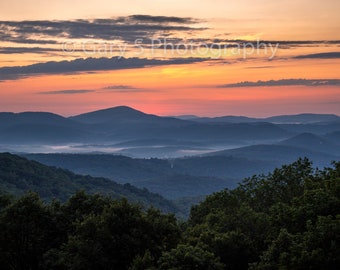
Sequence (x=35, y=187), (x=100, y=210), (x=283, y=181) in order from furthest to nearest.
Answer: (x=35, y=187), (x=283, y=181), (x=100, y=210)

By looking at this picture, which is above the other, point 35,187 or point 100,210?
point 100,210

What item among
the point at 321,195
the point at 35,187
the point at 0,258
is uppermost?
the point at 321,195

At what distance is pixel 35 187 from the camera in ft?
635

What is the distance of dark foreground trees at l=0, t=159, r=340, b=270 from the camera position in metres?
27.9

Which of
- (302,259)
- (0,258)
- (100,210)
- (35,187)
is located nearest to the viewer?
(302,259)

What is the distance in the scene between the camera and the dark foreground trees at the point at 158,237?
2789 cm

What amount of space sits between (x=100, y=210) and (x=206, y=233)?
8847 mm

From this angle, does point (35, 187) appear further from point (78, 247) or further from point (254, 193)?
point (78, 247)

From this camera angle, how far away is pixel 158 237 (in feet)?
117

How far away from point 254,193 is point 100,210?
791 inches

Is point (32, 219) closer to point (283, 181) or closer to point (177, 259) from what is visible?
point (177, 259)

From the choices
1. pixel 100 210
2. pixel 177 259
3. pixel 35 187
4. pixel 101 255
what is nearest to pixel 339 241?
pixel 177 259

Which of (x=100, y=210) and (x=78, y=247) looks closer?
(x=78, y=247)

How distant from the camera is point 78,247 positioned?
31453mm
